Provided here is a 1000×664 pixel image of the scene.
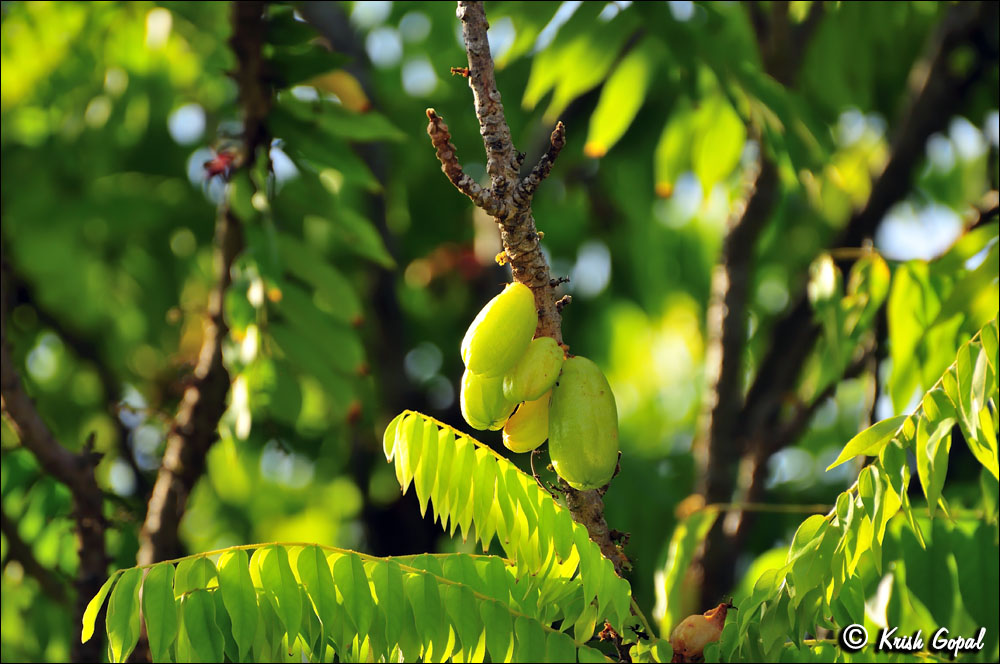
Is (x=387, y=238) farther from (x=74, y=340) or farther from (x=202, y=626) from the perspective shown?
(x=202, y=626)

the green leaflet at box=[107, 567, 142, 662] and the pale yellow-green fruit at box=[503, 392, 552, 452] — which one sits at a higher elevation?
the pale yellow-green fruit at box=[503, 392, 552, 452]

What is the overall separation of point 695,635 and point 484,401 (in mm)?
877

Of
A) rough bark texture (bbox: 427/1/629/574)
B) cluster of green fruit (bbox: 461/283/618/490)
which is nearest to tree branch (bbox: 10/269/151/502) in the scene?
cluster of green fruit (bbox: 461/283/618/490)

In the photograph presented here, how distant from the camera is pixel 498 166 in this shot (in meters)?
1.97

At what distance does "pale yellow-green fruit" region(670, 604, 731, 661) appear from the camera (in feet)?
8.18

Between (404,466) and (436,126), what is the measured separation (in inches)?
35.9

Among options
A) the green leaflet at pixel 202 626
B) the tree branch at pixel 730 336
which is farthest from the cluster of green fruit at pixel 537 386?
the tree branch at pixel 730 336

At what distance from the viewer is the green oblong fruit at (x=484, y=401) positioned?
214 centimetres

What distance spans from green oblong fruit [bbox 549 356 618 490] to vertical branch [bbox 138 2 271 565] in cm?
208

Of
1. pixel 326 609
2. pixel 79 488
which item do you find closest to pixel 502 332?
pixel 326 609

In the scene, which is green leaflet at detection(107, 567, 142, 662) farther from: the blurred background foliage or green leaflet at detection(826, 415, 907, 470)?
green leaflet at detection(826, 415, 907, 470)

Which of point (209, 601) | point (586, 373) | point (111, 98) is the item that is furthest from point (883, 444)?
point (111, 98)

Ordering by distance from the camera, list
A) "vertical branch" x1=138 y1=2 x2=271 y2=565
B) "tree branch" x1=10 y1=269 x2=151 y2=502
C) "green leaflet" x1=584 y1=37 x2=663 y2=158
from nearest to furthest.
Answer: "vertical branch" x1=138 y1=2 x2=271 y2=565, "green leaflet" x1=584 y1=37 x2=663 y2=158, "tree branch" x1=10 y1=269 x2=151 y2=502
